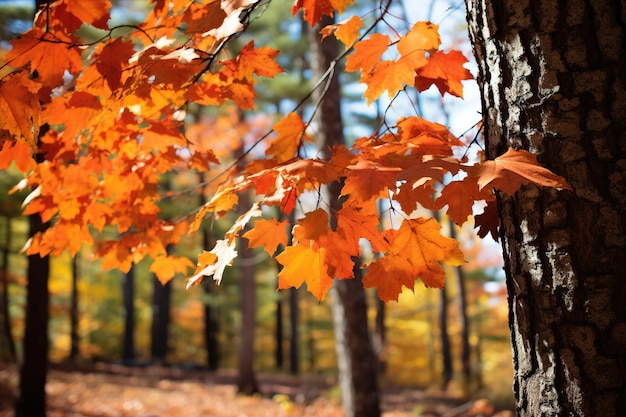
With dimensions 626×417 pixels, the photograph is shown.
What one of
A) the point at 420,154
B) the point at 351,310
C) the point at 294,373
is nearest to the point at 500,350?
the point at 294,373

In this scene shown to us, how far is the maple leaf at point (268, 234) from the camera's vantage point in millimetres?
1594

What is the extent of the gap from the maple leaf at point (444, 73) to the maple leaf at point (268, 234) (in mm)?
750

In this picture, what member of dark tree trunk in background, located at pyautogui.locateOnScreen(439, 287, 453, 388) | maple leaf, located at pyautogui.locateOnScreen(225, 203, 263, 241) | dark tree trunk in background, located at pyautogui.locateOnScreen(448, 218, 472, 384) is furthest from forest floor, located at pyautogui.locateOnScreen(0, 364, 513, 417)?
maple leaf, located at pyautogui.locateOnScreen(225, 203, 263, 241)

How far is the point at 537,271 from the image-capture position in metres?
1.33

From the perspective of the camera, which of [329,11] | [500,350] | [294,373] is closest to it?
[329,11]

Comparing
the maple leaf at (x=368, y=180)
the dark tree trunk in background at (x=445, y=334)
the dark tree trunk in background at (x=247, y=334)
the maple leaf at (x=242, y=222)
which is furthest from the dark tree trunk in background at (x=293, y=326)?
the maple leaf at (x=368, y=180)

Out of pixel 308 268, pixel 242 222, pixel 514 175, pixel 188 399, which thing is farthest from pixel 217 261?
pixel 188 399

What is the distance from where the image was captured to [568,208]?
1275mm

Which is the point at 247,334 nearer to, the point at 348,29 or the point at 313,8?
the point at 348,29

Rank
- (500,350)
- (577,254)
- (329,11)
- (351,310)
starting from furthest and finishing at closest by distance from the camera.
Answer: (500,350) → (351,310) → (329,11) → (577,254)

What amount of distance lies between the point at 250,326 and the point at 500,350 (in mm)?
18779

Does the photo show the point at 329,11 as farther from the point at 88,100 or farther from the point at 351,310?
the point at 351,310

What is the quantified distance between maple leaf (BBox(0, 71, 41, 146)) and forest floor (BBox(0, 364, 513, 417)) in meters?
6.56

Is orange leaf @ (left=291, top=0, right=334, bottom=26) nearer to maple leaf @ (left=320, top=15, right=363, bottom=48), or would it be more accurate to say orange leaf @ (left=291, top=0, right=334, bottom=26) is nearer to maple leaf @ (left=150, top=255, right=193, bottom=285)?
maple leaf @ (left=320, top=15, right=363, bottom=48)
